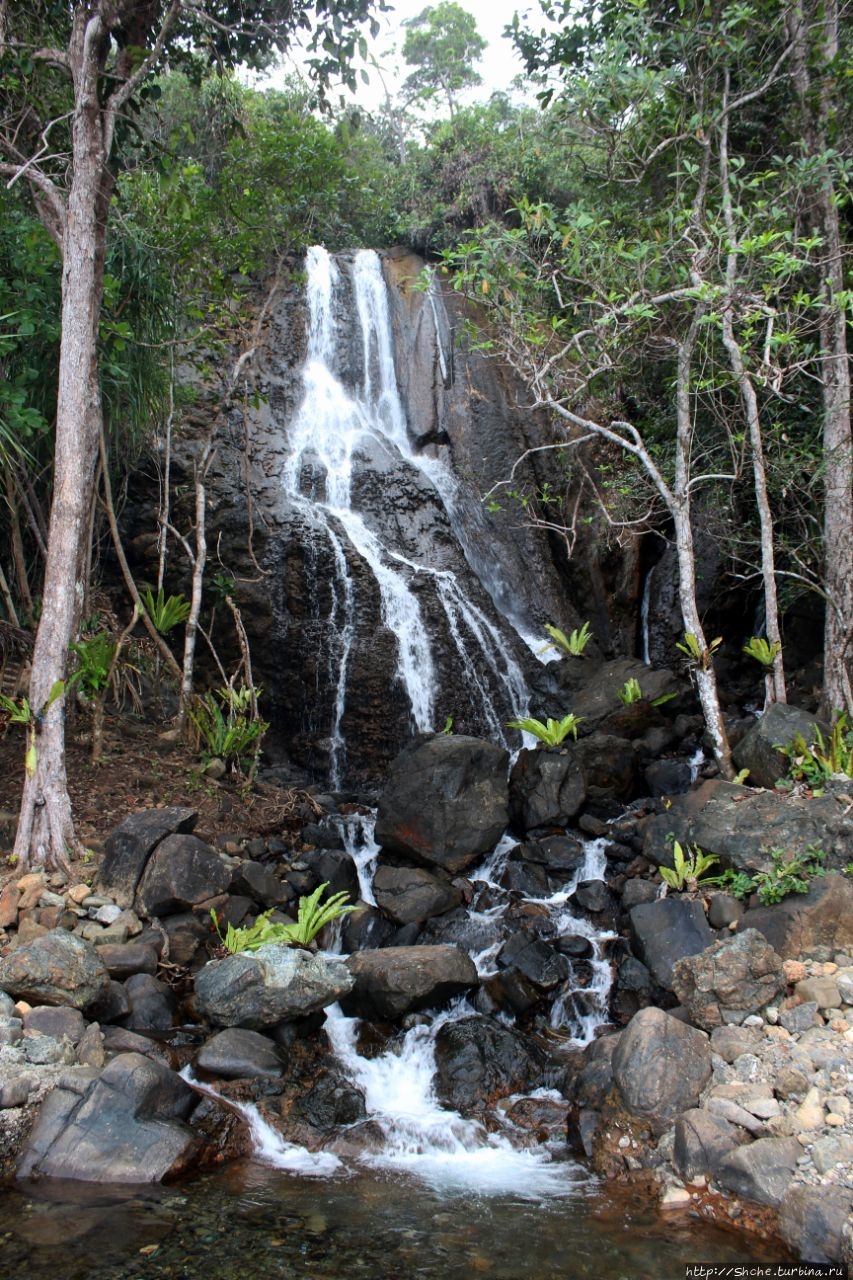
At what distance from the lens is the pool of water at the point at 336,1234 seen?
3689mm

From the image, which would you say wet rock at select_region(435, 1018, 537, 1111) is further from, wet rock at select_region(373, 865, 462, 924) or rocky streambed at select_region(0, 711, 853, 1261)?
wet rock at select_region(373, 865, 462, 924)

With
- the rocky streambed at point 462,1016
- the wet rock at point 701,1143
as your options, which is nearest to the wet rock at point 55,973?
the rocky streambed at point 462,1016

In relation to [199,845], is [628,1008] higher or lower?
lower

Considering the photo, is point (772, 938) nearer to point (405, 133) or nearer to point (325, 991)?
point (325, 991)

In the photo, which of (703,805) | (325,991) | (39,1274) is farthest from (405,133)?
(39,1274)

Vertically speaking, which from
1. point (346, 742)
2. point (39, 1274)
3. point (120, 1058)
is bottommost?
point (39, 1274)

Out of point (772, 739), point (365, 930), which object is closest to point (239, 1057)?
point (365, 930)

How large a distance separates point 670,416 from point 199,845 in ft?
26.9

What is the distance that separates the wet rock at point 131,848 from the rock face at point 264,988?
1.24 m

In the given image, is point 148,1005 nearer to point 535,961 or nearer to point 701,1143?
point 535,961

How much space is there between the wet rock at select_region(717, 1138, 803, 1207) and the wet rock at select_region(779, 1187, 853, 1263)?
122mm

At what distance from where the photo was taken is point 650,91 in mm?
8852

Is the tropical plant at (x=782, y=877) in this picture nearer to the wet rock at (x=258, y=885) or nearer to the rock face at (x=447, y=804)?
the rock face at (x=447, y=804)

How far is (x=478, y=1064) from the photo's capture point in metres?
5.60
